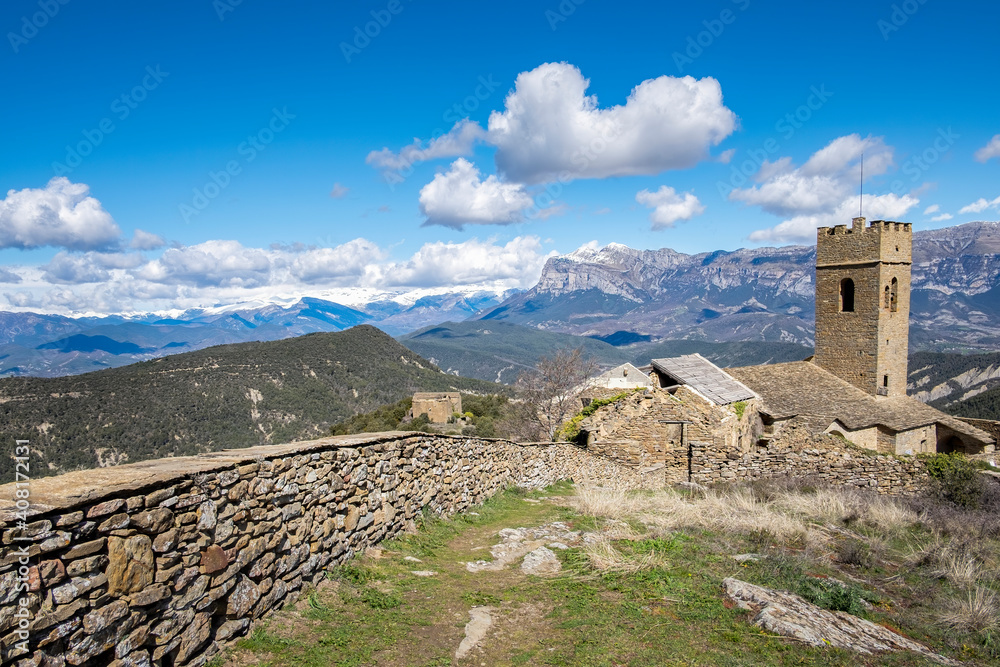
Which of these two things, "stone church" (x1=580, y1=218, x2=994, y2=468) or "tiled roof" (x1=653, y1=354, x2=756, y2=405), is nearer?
"stone church" (x1=580, y1=218, x2=994, y2=468)

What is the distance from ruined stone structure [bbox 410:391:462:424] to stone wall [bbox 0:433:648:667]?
47299 millimetres

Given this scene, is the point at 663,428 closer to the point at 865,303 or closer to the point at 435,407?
the point at 865,303

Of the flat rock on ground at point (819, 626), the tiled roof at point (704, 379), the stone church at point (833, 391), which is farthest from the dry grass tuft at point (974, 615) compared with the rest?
the tiled roof at point (704, 379)

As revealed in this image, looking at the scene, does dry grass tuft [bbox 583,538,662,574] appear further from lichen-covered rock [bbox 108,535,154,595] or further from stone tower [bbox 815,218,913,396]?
stone tower [bbox 815,218,913,396]

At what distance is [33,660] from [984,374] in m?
156

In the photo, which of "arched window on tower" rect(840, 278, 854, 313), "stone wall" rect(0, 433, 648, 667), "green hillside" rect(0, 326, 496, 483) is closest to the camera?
"stone wall" rect(0, 433, 648, 667)

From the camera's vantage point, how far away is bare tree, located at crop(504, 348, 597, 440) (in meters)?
27.6

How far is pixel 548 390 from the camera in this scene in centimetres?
2972

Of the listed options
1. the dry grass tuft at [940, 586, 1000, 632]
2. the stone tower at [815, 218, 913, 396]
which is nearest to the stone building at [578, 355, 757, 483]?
the dry grass tuft at [940, 586, 1000, 632]

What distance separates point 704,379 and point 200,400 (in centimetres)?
7165

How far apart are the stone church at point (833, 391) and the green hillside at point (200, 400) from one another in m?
47.1

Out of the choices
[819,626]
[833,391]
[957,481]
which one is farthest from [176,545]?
[833,391]

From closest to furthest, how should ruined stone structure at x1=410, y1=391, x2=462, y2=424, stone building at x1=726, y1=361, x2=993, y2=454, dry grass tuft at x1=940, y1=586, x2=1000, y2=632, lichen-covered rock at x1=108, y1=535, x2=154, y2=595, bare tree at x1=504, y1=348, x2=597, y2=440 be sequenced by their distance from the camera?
lichen-covered rock at x1=108, y1=535, x2=154, y2=595
dry grass tuft at x1=940, y1=586, x2=1000, y2=632
stone building at x1=726, y1=361, x2=993, y2=454
bare tree at x1=504, y1=348, x2=597, y2=440
ruined stone structure at x1=410, y1=391, x2=462, y2=424

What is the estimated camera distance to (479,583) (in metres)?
6.84
